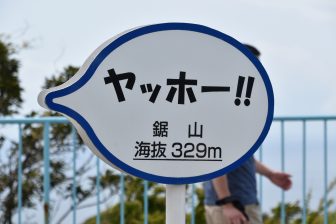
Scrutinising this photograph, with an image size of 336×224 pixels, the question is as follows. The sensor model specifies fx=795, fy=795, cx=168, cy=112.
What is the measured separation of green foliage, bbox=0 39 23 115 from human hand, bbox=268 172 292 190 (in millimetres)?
2602

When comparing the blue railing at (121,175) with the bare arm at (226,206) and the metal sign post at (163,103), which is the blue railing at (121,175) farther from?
the metal sign post at (163,103)

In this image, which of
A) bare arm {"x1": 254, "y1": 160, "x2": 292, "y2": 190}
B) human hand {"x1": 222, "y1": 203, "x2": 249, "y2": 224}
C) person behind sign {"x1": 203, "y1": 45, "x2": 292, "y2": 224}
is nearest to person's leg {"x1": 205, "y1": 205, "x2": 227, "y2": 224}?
person behind sign {"x1": 203, "y1": 45, "x2": 292, "y2": 224}

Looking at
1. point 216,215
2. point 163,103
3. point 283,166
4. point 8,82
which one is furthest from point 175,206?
point 8,82

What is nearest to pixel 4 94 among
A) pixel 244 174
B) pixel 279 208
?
pixel 279 208

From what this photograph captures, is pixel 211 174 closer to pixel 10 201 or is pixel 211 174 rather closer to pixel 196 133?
pixel 196 133

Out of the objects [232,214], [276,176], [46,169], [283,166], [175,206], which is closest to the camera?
[175,206]

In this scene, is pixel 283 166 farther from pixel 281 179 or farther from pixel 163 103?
pixel 163 103

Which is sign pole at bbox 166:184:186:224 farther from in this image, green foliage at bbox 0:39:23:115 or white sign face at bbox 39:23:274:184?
green foliage at bbox 0:39:23:115

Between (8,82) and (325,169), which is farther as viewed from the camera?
(8,82)

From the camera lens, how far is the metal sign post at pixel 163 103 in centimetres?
218

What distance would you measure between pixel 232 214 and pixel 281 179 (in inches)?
25.1

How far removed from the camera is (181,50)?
224 cm

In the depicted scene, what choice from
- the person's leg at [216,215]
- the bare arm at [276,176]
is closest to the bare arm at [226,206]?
the person's leg at [216,215]

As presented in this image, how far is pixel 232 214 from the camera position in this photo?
353cm
